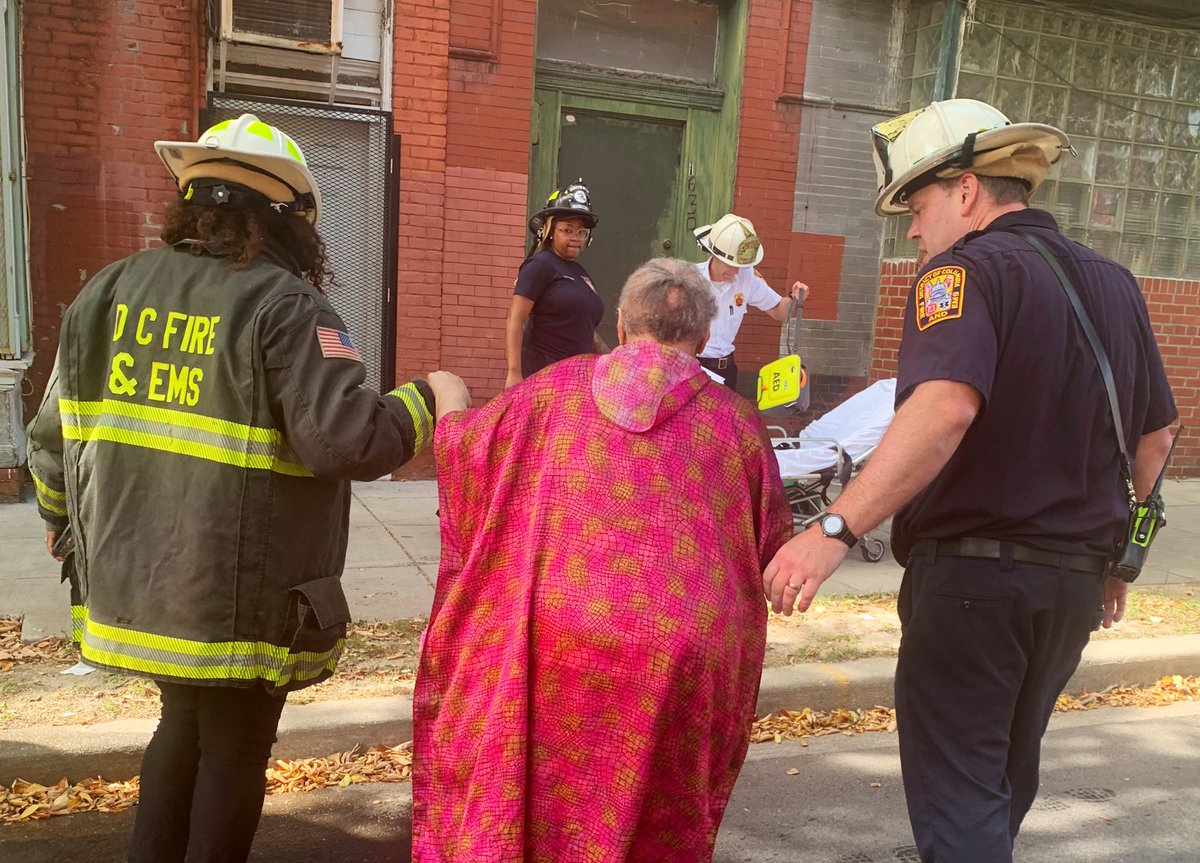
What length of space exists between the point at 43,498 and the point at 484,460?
121cm

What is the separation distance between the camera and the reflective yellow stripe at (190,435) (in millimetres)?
2344

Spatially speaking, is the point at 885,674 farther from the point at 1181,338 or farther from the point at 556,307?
the point at 1181,338

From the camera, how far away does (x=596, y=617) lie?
219 centimetres

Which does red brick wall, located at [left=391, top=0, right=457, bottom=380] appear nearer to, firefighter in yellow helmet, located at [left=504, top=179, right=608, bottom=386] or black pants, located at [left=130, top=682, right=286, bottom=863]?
firefighter in yellow helmet, located at [left=504, top=179, right=608, bottom=386]

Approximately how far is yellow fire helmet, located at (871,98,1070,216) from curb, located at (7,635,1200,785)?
2.61m

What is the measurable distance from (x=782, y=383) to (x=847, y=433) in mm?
552

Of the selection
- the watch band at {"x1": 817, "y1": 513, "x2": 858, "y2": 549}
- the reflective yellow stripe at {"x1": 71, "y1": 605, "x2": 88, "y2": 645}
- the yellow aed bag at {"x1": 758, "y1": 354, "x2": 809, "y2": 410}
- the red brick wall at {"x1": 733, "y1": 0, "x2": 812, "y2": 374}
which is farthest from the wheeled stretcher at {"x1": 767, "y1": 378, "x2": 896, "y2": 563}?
the reflective yellow stripe at {"x1": 71, "y1": 605, "x2": 88, "y2": 645}

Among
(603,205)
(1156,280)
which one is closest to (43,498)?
(603,205)

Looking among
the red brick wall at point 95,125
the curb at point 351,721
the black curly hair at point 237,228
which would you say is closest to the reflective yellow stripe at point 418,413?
the black curly hair at point 237,228

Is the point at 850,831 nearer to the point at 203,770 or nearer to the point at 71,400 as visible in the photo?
the point at 203,770

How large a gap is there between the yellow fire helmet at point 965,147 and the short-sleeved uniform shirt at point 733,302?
12.2 ft

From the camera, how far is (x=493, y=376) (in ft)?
26.4

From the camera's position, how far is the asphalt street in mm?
3348

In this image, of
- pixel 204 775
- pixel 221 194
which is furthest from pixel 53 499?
pixel 221 194
